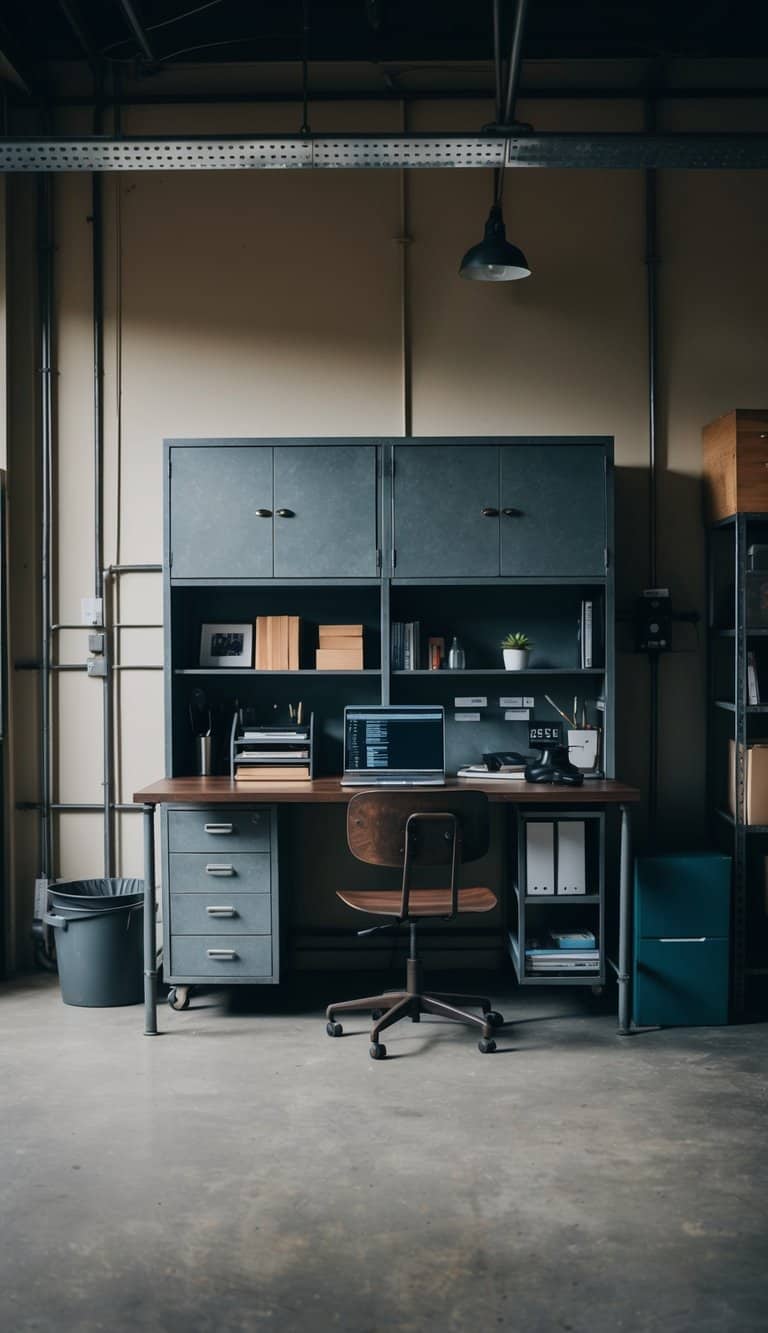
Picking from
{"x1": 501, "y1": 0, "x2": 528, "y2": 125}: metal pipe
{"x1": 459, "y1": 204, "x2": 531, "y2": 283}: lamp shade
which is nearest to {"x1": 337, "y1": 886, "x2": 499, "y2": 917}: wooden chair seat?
{"x1": 459, "y1": 204, "x2": 531, "y2": 283}: lamp shade

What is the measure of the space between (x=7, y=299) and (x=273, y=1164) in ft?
12.4

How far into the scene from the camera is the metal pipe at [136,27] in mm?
4211

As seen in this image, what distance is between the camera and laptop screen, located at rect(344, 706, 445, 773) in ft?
14.4

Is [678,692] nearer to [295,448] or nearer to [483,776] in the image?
[483,776]

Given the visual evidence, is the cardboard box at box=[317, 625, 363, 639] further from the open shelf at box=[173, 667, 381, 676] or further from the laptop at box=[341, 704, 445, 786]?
the laptop at box=[341, 704, 445, 786]

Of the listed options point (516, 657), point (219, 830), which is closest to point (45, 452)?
point (219, 830)

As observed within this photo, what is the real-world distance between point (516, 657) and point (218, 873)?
1.52m

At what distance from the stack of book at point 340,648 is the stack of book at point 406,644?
144 mm

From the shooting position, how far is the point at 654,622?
4.73m

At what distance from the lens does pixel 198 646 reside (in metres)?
4.80

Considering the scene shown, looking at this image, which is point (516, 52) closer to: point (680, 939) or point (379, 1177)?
point (680, 939)

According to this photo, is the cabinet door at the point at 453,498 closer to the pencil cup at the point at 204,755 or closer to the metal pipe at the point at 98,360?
the pencil cup at the point at 204,755

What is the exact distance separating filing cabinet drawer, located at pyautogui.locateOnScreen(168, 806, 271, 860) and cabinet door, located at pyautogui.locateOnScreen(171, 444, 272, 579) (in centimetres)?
99

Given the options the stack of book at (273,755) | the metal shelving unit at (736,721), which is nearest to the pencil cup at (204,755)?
the stack of book at (273,755)
